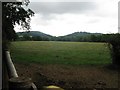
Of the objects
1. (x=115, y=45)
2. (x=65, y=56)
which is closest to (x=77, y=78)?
(x=115, y=45)

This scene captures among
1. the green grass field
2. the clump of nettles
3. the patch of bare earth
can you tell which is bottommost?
the patch of bare earth

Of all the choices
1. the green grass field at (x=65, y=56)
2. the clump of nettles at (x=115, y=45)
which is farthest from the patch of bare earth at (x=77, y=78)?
the green grass field at (x=65, y=56)

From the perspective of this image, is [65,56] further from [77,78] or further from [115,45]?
[77,78]

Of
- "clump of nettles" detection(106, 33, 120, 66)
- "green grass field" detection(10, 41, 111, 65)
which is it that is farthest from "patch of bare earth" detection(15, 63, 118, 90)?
"green grass field" detection(10, 41, 111, 65)

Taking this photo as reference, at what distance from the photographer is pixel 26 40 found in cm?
4203

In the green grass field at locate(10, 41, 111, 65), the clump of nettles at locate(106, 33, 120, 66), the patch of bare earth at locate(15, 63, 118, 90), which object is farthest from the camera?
the green grass field at locate(10, 41, 111, 65)

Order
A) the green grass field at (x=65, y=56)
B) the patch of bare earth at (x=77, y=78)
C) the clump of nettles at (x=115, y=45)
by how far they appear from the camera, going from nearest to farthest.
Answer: the patch of bare earth at (x=77, y=78), the clump of nettles at (x=115, y=45), the green grass field at (x=65, y=56)

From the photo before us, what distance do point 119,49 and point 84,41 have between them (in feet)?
79.6

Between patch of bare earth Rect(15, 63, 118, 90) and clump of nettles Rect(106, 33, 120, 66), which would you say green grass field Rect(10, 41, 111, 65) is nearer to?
clump of nettles Rect(106, 33, 120, 66)

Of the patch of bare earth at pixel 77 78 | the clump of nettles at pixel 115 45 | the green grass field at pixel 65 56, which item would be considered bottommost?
the patch of bare earth at pixel 77 78

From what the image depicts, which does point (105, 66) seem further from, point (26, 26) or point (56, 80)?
point (26, 26)

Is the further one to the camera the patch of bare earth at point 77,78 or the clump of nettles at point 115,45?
the clump of nettles at point 115,45

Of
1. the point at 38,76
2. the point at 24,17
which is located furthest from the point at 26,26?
the point at 38,76

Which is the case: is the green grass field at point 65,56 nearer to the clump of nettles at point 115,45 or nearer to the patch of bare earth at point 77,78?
the clump of nettles at point 115,45
